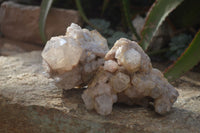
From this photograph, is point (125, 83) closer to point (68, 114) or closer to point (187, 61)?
point (68, 114)

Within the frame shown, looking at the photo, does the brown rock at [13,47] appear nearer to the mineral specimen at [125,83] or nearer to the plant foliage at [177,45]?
the plant foliage at [177,45]

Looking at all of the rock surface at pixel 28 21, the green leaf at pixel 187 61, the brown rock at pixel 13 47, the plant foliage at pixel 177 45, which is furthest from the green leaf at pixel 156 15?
the brown rock at pixel 13 47

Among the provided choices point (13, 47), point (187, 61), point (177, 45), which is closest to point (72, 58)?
point (187, 61)

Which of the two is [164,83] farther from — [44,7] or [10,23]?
[10,23]

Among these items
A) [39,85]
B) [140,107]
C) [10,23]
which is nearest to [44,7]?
[10,23]

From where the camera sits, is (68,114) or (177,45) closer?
(68,114)

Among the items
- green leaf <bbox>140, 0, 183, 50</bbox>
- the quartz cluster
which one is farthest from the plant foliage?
the quartz cluster
